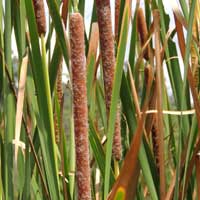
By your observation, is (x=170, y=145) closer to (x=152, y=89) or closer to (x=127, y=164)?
(x=152, y=89)

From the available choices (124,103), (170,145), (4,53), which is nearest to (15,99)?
(4,53)

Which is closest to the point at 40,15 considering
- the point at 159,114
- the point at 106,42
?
the point at 106,42

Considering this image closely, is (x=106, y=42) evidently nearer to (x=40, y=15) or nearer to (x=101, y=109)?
(x=40, y=15)


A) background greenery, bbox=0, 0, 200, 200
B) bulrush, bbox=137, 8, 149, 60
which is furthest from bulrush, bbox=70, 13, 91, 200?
bulrush, bbox=137, 8, 149, 60

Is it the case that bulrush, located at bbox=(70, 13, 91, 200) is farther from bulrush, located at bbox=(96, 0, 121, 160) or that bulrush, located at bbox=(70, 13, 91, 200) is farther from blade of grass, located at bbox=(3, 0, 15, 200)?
blade of grass, located at bbox=(3, 0, 15, 200)

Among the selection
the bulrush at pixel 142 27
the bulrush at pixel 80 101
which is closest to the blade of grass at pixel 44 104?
the bulrush at pixel 80 101

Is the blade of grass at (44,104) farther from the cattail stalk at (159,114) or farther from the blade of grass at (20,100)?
the cattail stalk at (159,114)

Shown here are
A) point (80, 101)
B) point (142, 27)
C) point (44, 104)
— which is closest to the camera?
point (80, 101)
